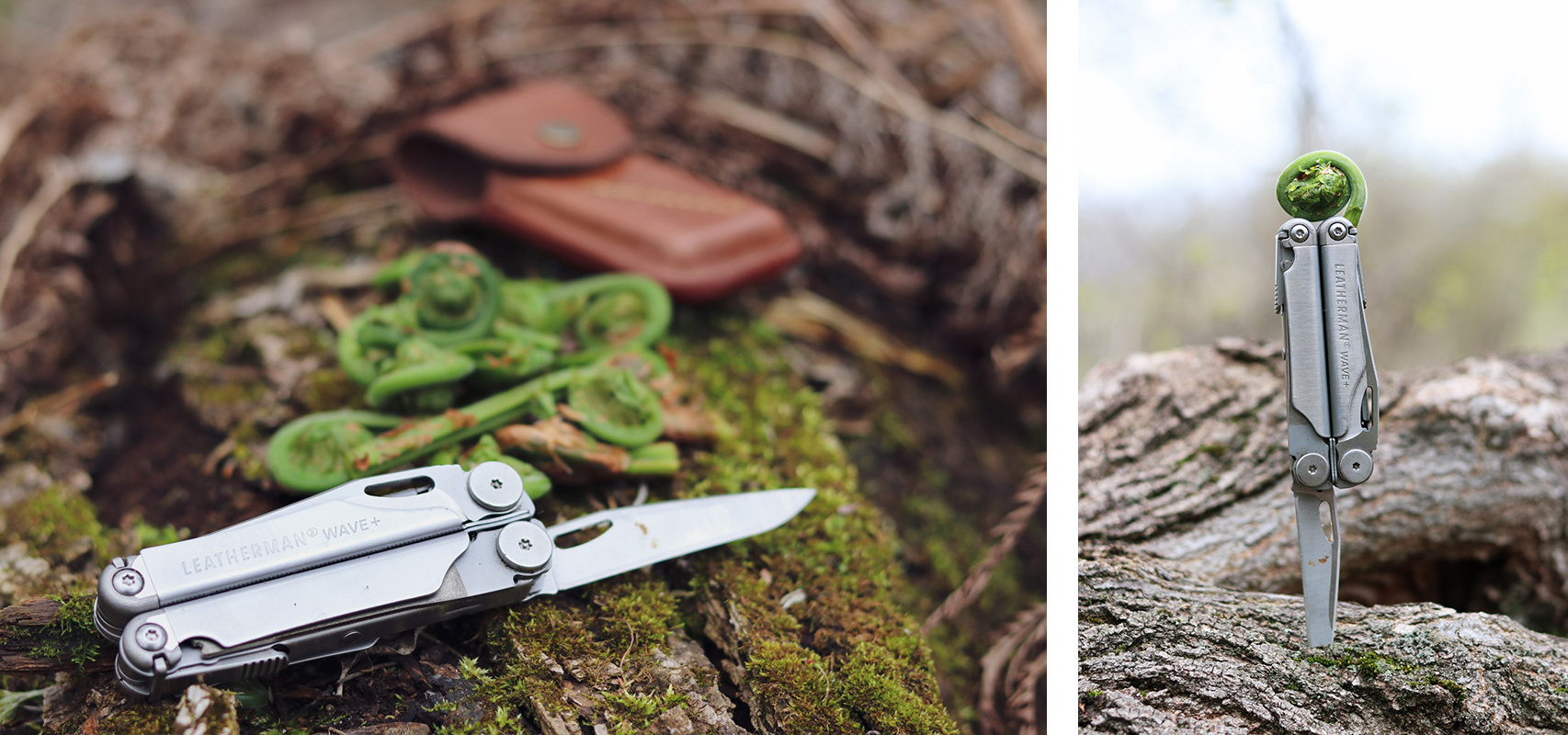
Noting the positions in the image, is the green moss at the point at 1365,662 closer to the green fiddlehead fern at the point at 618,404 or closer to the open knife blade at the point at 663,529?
the open knife blade at the point at 663,529

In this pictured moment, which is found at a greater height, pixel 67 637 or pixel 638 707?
pixel 67 637

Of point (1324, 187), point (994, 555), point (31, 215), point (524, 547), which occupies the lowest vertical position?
point (994, 555)

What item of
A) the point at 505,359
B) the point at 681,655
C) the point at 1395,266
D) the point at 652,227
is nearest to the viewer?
the point at 681,655

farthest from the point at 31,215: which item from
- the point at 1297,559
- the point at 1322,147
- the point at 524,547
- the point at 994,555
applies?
the point at 1322,147

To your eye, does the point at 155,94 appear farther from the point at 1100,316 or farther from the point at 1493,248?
the point at 1493,248

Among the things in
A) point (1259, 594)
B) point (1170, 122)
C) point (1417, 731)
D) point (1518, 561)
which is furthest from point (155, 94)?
point (1518, 561)

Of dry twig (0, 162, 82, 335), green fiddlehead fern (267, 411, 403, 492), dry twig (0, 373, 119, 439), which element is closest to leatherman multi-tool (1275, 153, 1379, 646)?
green fiddlehead fern (267, 411, 403, 492)

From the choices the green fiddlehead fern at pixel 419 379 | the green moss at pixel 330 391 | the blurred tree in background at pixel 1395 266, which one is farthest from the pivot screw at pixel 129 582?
the blurred tree in background at pixel 1395 266

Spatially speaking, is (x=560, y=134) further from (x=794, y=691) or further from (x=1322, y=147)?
(x=1322, y=147)
